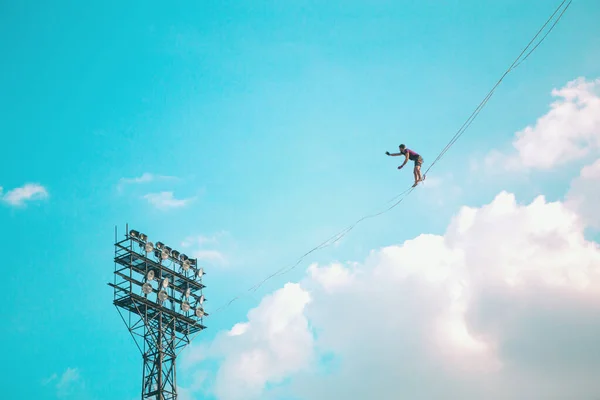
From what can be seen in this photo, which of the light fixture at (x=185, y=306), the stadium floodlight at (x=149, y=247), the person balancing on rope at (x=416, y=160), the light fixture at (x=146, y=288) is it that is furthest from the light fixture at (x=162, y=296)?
the person balancing on rope at (x=416, y=160)

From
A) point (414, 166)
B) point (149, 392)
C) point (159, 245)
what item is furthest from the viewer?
point (159, 245)

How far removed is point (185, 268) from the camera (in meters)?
46.2

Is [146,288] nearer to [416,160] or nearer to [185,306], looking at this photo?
[185,306]

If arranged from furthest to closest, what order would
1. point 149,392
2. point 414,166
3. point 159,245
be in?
point 159,245 < point 149,392 < point 414,166

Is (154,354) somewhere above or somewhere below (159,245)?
below

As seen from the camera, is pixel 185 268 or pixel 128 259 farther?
pixel 185 268

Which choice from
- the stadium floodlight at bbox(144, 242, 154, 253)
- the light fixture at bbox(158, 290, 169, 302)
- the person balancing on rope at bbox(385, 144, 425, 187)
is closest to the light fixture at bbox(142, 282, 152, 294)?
the light fixture at bbox(158, 290, 169, 302)

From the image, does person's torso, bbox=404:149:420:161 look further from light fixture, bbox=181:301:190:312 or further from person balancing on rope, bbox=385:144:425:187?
light fixture, bbox=181:301:190:312

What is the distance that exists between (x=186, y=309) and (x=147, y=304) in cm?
327

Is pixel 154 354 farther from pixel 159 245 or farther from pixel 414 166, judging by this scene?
pixel 414 166

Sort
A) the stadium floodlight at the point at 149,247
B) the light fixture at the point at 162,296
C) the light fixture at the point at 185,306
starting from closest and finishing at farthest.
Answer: the light fixture at the point at 162,296
the stadium floodlight at the point at 149,247
the light fixture at the point at 185,306

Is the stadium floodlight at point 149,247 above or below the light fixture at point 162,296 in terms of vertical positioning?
above

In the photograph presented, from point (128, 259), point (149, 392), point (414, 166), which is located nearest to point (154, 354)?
point (149, 392)

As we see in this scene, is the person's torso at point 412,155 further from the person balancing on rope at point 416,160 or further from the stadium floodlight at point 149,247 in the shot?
the stadium floodlight at point 149,247
